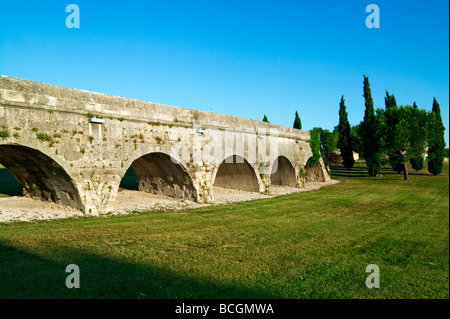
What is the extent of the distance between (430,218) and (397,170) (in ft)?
81.6

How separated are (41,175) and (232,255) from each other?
30.6 ft

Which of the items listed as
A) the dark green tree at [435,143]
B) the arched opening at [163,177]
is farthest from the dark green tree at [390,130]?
the arched opening at [163,177]

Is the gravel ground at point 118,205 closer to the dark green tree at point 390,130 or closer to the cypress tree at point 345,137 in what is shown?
the dark green tree at point 390,130

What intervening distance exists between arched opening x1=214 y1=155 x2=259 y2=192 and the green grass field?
29.7 ft

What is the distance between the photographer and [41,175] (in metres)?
12.3

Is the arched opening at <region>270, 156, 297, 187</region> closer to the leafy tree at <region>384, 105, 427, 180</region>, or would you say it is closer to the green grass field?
the leafy tree at <region>384, 105, 427, 180</region>

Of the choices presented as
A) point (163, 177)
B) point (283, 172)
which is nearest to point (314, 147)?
point (283, 172)

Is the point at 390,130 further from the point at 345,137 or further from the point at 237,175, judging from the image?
the point at 237,175

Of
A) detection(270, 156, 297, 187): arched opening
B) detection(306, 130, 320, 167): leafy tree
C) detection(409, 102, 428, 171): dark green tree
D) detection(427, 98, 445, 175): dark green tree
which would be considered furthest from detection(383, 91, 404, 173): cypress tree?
detection(270, 156, 297, 187): arched opening

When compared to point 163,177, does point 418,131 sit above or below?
above

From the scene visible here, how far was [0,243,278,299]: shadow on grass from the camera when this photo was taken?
4598 millimetres

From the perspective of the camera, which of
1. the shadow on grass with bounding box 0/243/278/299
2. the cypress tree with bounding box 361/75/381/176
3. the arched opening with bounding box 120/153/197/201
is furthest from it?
the cypress tree with bounding box 361/75/381/176
